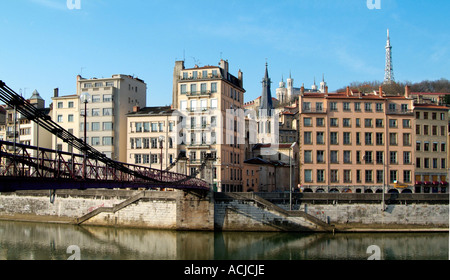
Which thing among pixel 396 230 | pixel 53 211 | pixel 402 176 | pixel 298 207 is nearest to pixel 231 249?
pixel 298 207

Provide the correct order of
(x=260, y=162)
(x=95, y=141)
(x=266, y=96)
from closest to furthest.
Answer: (x=95, y=141) → (x=260, y=162) → (x=266, y=96)

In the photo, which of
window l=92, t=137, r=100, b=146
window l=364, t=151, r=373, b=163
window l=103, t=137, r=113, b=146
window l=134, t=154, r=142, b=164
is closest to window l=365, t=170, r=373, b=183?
window l=364, t=151, r=373, b=163

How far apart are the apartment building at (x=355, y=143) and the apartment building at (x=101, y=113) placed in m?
29.9

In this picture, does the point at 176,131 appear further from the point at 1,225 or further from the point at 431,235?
the point at 431,235

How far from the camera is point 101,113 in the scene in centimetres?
8888

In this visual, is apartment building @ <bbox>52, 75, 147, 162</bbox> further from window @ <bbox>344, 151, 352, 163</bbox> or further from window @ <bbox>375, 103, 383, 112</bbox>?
window @ <bbox>375, 103, 383, 112</bbox>

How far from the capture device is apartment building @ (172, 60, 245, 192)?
255 ft

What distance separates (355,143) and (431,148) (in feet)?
40.1

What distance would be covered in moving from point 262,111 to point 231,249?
94978 millimetres

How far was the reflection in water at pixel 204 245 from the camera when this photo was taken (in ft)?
162

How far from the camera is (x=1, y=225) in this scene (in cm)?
7181

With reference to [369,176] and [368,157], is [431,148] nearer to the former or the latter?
[368,157]

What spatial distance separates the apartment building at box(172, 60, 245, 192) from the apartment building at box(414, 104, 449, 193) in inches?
1067

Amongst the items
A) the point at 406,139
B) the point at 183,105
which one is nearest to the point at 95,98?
the point at 183,105
